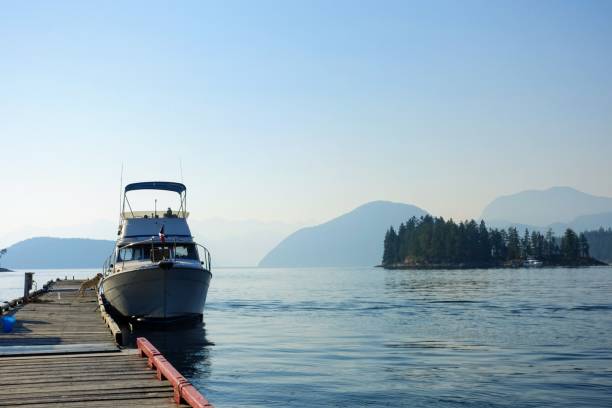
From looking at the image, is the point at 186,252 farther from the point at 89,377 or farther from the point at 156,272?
the point at 89,377

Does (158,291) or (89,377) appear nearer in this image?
(89,377)

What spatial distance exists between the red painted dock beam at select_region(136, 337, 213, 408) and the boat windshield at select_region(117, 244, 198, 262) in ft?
59.7

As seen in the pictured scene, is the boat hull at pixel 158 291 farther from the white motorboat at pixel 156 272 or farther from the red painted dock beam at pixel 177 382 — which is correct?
the red painted dock beam at pixel 177 382

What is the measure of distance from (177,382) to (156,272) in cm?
1891

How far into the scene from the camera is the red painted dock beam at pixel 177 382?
29.8ft

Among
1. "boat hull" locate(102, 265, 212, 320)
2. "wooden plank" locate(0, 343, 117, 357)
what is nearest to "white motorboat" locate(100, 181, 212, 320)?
"boat hull" locate(102, 265, 212, 320)

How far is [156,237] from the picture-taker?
33.0 meters

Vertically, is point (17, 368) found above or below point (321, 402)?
above

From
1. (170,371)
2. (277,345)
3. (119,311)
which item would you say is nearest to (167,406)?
(170,371)

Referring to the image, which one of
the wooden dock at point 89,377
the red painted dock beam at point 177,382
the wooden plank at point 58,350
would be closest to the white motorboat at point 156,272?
the wooden dock at point 89,377

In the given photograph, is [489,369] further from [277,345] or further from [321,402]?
[277,345]

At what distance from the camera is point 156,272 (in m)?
28.4

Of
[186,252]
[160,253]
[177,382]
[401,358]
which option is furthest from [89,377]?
[186,252]

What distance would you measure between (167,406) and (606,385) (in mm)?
12766
